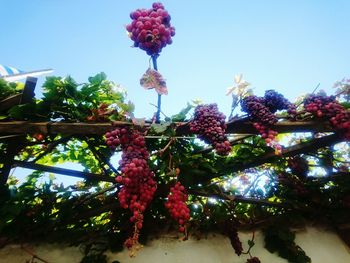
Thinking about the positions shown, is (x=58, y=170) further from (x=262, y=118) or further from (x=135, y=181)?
(x=262, y=118)

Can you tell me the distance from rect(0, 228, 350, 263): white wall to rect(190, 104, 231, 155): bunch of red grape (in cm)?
189

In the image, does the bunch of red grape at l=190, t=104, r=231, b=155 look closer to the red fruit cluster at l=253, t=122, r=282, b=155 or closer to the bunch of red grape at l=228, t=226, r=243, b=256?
the red fruit cluster at l=253, t=122, r=282, b=155

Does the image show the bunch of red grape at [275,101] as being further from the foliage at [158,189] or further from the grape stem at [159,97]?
the grape stem at [159,97]

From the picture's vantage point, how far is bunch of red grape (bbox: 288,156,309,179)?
175 inches

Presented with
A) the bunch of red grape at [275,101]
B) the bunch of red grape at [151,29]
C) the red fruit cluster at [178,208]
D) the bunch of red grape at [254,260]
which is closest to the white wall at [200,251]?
the bunch of red grape at [254,260]

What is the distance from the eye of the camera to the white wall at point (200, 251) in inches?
149

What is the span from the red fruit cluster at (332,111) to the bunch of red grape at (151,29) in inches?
71.2

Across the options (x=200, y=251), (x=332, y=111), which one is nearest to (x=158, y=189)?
(x=200, y=251)

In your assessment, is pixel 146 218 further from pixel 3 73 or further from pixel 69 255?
pixel 3 73

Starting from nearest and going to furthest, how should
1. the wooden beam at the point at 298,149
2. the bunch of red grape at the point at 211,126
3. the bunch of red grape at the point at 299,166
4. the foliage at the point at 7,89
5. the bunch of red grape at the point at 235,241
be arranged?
the bunch of red grape at the point at 211,126 → the foliage at the point at 7,89 → the wooden beam at the point at 298,149 → the bunch of red grape at the point at 235,241 → the bunch of red grape at the point at 299,166

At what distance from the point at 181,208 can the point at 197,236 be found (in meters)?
2.17

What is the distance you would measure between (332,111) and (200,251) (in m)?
2.55

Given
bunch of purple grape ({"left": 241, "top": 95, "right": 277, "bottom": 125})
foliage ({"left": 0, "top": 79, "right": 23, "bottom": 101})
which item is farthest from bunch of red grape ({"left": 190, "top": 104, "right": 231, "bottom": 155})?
foliage ({"left": 0, "top": 79, "right": 23, "bottom": 101})

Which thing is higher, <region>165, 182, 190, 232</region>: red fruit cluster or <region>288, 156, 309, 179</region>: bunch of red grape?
<region>288, 156, 309, 179</region>: bunch of red grape
